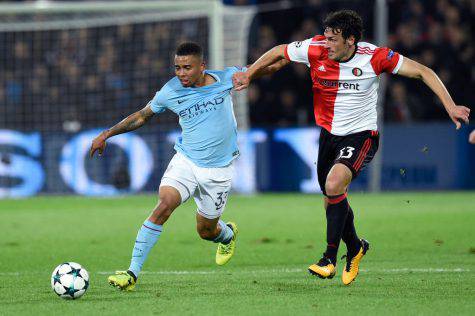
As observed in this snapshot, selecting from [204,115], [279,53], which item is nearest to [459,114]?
[279,53]

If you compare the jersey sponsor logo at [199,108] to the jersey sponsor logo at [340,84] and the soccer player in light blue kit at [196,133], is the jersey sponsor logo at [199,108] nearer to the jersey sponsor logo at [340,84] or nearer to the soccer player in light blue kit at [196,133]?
the soccer player in light blue kit at [196,133]

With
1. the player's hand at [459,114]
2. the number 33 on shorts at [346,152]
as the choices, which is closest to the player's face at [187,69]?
the number 33 on shorts at [346,152]

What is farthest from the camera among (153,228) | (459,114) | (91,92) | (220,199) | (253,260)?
(91,92)

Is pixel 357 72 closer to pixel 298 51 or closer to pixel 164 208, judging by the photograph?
pixel 298 51

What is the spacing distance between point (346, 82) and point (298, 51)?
467 mm

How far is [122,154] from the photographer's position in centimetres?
2008

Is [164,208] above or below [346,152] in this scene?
below

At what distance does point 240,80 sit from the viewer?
800 centimetres

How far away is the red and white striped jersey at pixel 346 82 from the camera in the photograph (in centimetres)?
806

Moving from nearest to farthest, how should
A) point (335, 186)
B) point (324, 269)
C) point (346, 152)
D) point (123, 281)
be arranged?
point (123, 281) → point (324, 269) → point (335, 186) → point (346, 152)

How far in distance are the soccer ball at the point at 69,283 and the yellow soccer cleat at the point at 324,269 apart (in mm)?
1710

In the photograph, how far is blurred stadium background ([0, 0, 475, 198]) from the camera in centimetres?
1958

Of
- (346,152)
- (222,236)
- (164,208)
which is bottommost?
(222,236)

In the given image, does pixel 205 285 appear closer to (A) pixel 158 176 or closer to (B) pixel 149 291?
(B) pixel 149 291
